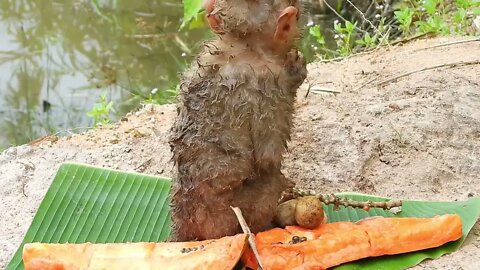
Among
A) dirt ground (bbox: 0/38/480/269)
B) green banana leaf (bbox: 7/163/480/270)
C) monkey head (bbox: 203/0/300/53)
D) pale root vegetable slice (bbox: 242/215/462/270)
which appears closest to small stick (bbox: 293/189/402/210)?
pale root vegetable slice (bbox: 242/215/462/270)

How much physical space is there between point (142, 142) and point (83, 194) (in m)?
0.64

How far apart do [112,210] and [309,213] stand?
0.91m

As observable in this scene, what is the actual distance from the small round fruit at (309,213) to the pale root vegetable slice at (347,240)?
3cm

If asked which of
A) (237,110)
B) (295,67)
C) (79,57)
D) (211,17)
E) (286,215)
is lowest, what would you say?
(79,57)

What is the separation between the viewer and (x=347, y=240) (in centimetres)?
264

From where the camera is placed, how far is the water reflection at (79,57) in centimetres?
643

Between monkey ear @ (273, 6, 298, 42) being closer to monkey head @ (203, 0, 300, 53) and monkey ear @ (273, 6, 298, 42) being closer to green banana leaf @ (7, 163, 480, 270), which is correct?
monkey head @ (203, 0, 300, 53)

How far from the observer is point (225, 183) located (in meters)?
2.53

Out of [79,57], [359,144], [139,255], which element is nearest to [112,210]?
[139,255]

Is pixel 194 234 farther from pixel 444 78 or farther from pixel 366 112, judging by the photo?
pixel 444 78

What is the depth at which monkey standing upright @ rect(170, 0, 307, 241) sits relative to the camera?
94.6 inches

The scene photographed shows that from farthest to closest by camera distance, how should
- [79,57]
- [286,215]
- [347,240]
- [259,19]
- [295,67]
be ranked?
[79,57], [286,215], [347,240], [295,67], [259,19]

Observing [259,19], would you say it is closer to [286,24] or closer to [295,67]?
[286,24]

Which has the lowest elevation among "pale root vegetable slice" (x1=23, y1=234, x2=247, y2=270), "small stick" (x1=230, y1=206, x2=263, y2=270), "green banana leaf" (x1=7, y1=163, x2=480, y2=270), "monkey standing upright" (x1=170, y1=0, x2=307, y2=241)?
"green banana leaf" (x1=7, y1=163, x2=480, y2=270)
